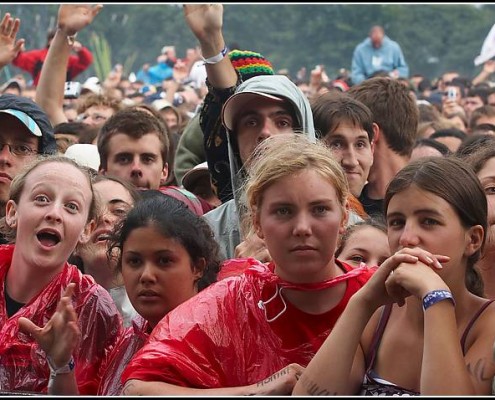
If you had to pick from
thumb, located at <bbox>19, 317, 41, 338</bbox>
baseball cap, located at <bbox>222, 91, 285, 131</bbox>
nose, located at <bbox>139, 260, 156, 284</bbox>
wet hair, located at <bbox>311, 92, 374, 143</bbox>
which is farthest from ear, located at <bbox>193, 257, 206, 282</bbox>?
wet hair, located at <bbox>311, 92, 374, 143</bbox>

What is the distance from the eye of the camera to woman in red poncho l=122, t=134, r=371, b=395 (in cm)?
396

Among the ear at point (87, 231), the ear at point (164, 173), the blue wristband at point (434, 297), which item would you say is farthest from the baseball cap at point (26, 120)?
the blue wristband at point (434, 297)

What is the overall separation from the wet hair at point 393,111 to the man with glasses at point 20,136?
5.87ft

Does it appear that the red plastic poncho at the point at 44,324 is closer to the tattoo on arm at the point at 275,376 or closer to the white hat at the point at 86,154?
the tattoo on arm at the point at 275,376

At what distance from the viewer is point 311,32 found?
45.7 meters

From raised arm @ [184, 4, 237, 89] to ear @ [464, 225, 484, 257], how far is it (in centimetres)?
224

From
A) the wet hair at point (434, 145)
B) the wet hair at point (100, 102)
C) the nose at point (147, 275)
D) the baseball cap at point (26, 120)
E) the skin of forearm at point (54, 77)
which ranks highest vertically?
the wet hair at point (100, 102)

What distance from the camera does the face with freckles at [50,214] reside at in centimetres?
466

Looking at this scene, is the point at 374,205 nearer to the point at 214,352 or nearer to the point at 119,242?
the point at 119,242

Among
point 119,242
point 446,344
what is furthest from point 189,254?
point 446,344

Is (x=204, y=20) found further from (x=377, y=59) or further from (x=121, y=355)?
(x=377, y=59)

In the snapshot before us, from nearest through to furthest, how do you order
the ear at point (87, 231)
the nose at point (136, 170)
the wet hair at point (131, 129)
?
the ear at point (87, 231), the nose at point (136, 170), the wet hair at point (131, 129)

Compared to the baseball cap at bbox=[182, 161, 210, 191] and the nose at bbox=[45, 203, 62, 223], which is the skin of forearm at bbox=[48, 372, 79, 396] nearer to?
the nose at bbox=[45, 203, 62, 223]

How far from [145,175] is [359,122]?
1311 millimetres
